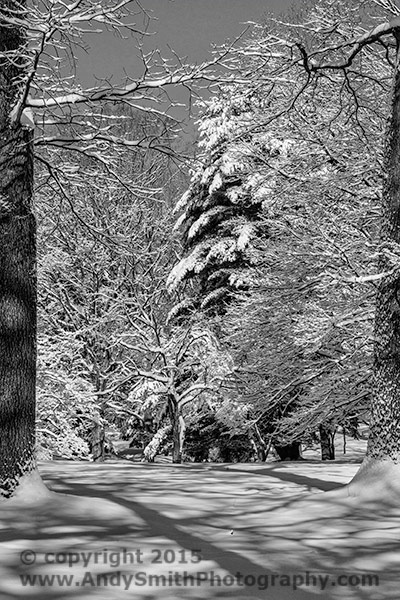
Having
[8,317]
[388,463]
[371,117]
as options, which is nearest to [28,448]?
[8,317]

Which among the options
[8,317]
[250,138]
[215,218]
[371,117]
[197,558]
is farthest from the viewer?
[215,218]

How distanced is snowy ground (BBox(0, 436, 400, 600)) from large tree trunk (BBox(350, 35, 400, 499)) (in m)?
0.34

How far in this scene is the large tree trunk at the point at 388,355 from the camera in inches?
243

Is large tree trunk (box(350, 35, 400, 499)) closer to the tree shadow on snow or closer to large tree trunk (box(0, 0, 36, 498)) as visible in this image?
the tree shadow on snow

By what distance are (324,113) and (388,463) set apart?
7102 millimetres

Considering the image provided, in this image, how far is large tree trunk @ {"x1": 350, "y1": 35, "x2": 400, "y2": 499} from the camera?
6176 millimetres

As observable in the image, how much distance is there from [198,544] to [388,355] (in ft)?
8.99

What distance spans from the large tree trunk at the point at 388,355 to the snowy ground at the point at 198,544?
13.4 inches

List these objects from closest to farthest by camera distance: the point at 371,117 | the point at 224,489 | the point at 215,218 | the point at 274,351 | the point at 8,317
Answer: the point at 8,317, the point at 224,489, the point at 371,117, the point at 274,351, the point at 215,218

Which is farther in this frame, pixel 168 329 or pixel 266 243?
pixel 168 329

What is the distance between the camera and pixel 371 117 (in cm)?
1098

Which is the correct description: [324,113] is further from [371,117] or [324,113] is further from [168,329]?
[168,329]

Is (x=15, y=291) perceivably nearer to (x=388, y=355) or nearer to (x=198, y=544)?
(x=198, y=544)

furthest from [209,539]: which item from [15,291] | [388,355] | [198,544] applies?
[15,291]
